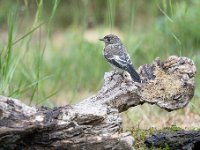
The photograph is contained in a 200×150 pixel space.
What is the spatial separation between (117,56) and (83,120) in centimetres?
176

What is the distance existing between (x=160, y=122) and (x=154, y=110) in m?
0.42

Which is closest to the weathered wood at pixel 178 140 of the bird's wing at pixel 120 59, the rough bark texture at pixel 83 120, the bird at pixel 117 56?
the rough bark texture at pixel 83 120

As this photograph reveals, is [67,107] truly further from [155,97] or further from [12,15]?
[12,15]

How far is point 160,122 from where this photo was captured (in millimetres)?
6375

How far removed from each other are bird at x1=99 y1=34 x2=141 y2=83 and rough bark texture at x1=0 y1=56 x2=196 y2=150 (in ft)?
1.17

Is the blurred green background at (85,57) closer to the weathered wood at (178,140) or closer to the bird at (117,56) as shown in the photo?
the bird at (117,56)

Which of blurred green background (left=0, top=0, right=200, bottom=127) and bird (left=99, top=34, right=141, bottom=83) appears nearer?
bird (left=99, top=34, right=141, bottom=83)

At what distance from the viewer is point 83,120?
416 centimetres

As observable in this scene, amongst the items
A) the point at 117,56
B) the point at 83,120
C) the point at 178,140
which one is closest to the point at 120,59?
the point at 117,56

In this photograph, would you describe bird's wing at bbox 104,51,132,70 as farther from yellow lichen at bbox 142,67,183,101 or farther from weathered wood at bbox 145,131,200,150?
weathered wood at bbox 145,131,200,150

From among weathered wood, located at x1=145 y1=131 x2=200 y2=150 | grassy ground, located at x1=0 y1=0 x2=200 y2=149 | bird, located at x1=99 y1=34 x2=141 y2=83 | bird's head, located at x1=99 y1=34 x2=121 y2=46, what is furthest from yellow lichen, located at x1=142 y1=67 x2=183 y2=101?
bird's head, located at x1=99 y1=34 x2=121 y2=46

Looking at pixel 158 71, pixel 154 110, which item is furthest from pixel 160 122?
pixel 158 71

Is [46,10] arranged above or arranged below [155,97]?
above

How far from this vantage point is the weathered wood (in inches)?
175
